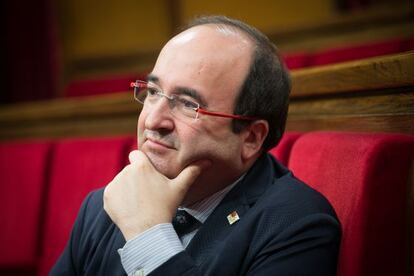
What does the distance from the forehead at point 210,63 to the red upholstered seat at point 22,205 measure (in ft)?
2.28

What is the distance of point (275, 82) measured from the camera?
2.70 feet

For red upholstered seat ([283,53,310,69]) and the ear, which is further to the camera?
red upholstered seat ([283,53,310,69])

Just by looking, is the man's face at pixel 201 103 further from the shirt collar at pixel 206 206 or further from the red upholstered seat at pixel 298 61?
the red upholstered seat at pixel 298 61

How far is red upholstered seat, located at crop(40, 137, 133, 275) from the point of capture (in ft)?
4.16

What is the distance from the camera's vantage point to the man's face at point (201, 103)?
78cm

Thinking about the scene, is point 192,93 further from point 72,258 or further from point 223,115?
point 72,258

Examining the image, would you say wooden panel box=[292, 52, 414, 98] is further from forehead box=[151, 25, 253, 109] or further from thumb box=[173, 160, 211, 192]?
thumb box=[173, 160, 211, 192]

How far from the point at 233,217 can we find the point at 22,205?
2.65 ft

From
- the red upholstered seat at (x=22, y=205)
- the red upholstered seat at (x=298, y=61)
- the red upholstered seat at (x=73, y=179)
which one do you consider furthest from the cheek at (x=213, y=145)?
the red upholstered seat at (x=298, y=61)

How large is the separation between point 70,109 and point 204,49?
2.79ft

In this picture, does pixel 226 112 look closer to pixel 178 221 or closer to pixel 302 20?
pixel 178 221

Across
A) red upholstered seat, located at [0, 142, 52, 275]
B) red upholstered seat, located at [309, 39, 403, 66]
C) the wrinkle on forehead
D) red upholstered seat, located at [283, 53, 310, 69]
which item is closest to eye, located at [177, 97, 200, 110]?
the wrinkle on forehead

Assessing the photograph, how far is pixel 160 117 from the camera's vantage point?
777 millimetres

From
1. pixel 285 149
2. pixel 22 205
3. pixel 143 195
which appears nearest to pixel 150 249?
pixel 143 195
